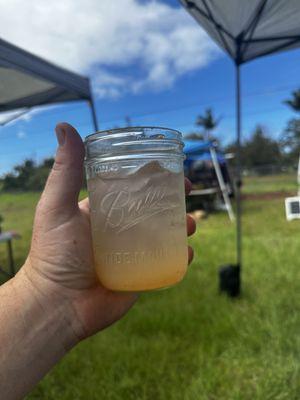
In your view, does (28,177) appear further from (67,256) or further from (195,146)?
(195,146)

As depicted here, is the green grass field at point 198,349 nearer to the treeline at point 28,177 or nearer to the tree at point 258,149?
the treeline at point 28,177

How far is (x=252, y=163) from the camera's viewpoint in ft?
84.3

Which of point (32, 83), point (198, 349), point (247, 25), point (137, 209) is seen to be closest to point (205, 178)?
point (32, 83)

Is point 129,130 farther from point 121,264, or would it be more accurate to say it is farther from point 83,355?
point 83,355

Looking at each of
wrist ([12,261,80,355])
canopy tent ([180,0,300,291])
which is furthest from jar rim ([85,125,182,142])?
canopy tent ([180,0,300,291])

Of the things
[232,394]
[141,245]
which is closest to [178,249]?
[141,245]

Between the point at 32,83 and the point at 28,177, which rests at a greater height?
the point at 32,83

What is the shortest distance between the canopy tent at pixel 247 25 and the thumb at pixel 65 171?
1692mm

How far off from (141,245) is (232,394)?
4.52ft

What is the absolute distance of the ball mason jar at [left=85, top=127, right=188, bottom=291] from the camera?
80cm

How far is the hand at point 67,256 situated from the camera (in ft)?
3.06

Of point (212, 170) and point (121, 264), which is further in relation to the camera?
point (212, 170)

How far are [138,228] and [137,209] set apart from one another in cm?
4

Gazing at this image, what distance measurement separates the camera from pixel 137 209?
0.80 metres
